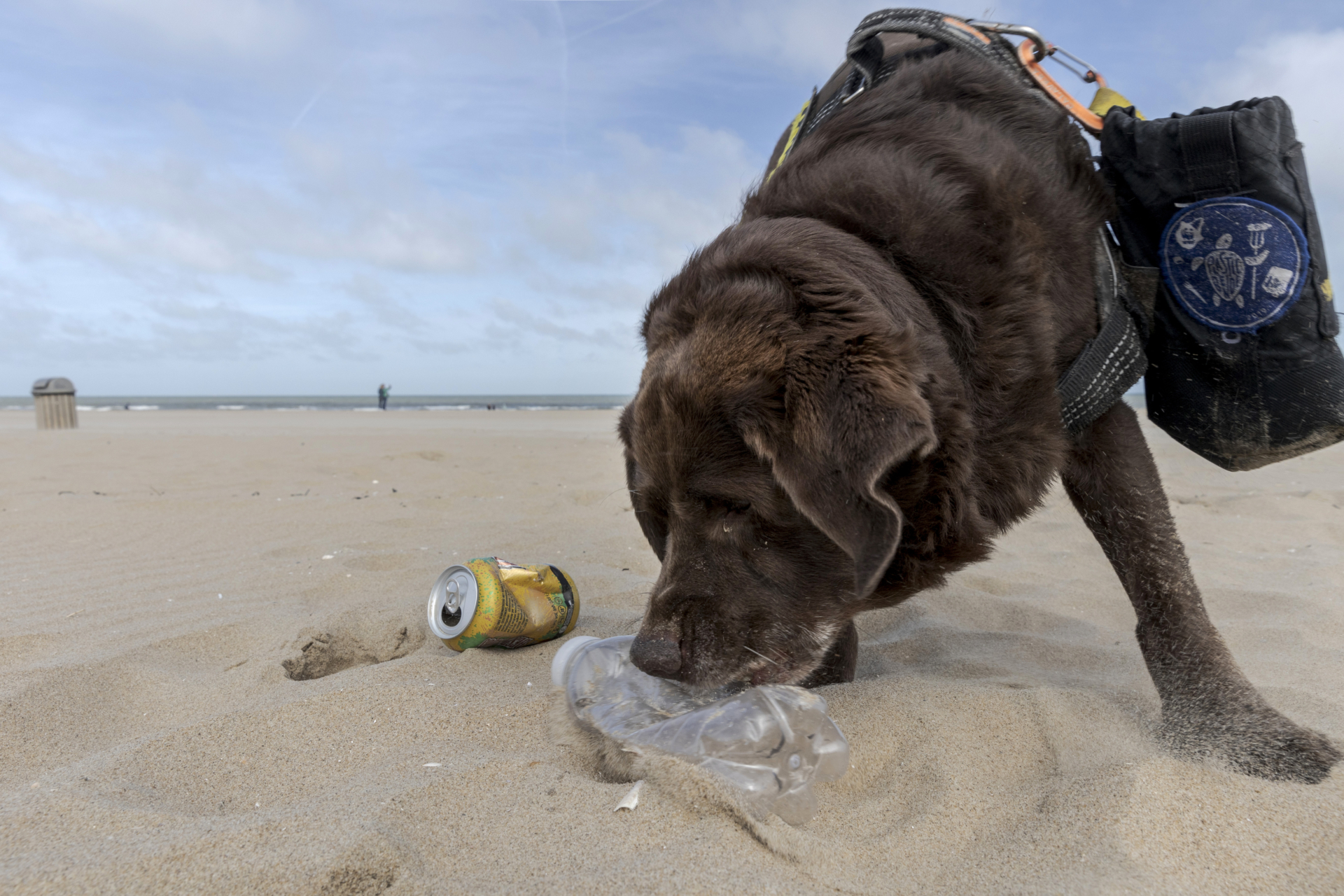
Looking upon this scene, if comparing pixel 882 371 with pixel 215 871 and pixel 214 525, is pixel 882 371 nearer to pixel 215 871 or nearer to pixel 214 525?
pixel 215 871

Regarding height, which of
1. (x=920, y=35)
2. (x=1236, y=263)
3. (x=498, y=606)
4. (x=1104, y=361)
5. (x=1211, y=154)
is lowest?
(x=498, y=606)

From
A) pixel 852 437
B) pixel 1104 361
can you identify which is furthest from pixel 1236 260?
pixel 852 437

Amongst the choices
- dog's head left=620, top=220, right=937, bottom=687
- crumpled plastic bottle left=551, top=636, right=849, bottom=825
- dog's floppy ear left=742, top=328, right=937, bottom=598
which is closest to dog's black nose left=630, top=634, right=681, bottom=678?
dog's head left=620, top=220, right=937, bottom=687

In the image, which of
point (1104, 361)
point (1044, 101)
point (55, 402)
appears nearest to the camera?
point (1104, 361)

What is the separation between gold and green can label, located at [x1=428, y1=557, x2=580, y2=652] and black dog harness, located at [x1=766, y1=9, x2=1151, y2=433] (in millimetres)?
1648

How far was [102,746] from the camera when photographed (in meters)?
2.02

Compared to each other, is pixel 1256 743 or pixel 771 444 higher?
pixel 771 444

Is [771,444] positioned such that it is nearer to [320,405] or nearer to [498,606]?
[498,606]

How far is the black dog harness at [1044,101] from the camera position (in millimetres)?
2211

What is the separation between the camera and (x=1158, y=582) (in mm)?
2359

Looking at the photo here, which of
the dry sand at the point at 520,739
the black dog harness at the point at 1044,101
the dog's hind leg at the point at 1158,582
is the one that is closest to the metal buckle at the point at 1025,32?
the black dog harness at the point at 1044,101

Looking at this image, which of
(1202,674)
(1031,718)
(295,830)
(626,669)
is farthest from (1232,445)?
(295,830)

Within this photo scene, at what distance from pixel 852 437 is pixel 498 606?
153 centimetres

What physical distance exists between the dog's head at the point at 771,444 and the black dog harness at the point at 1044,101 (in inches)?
26.4
